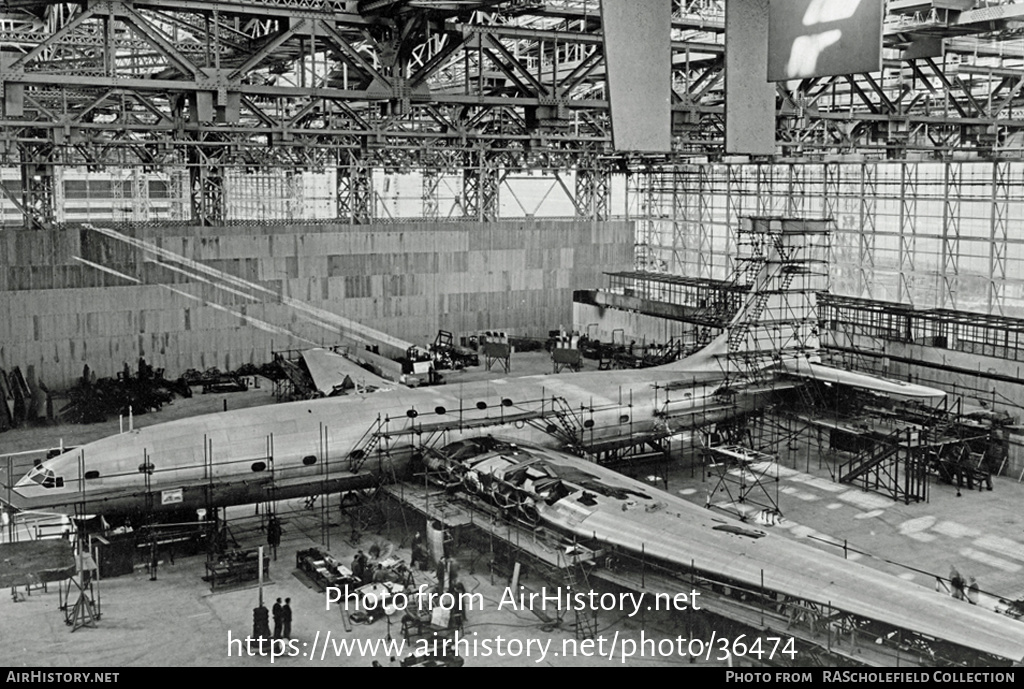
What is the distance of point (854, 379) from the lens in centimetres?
3853

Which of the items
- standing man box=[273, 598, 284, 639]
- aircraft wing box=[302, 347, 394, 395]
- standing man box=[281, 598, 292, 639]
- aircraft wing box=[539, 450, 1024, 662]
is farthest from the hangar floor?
aircraft wing box=[302, 347, 394, 395]

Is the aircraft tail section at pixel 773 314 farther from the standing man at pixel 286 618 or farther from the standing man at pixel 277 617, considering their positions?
the standing man at pixel 277 617

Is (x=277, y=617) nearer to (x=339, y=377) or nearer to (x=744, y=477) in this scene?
(x=744, y=477)

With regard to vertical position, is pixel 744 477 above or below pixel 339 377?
below

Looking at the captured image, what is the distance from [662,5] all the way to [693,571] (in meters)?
13.4

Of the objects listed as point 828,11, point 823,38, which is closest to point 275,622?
point 823,38

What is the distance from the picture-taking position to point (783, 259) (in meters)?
40.6

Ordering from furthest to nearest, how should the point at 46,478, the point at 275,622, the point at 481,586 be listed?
the point at 46,478 < the point at 481,586 < the point at 275,622

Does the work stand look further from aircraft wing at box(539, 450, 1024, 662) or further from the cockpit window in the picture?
the cockpit window

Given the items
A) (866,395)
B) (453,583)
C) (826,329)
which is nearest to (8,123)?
(453,583)

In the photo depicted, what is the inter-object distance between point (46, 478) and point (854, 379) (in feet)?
91.1

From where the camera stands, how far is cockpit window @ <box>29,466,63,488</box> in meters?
26.8

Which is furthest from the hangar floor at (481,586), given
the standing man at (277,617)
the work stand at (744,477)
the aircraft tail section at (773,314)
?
the aircraft tail section at (773,314)

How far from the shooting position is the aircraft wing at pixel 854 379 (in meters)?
35.2
